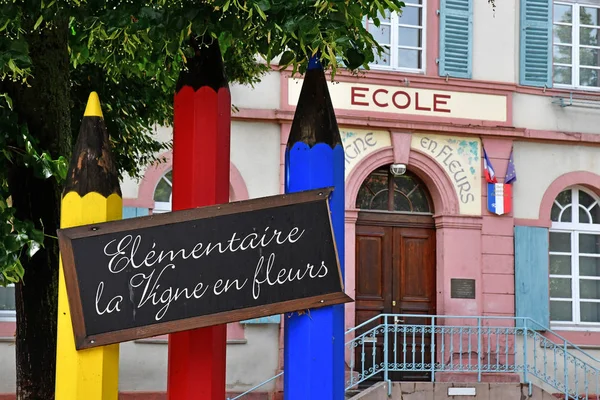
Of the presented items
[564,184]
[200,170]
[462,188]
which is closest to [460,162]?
[462,188]

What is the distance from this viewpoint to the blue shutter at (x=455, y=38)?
14.7 meters

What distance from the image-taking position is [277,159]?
1390 cm

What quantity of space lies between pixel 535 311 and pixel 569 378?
3.22ft

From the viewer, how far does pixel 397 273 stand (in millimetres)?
14516

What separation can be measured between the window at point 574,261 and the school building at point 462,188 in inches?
0.8

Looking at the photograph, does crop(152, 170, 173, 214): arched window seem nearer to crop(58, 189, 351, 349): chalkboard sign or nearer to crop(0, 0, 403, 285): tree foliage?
crop(0, 0, 403, 285): tree foliage

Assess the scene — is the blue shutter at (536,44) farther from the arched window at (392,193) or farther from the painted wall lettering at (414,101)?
the arched window at (392,193)

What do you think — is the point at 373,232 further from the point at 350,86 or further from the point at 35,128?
the point at 35,128

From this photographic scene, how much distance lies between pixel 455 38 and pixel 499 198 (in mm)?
2237

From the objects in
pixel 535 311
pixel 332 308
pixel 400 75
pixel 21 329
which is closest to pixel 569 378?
pixel 535 311

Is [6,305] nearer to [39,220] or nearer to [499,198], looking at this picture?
[499,198]

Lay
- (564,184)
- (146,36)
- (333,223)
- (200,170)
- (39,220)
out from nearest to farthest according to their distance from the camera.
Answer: (333,223) → (200,170) → (146,36) → (39,220) → (564,184)

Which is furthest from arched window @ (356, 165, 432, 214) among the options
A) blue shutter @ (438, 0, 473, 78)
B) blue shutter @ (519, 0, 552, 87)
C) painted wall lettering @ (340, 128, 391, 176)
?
blue shutter @ (519, 0, 552, 87)

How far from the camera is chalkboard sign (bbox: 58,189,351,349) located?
435cm
